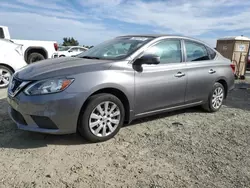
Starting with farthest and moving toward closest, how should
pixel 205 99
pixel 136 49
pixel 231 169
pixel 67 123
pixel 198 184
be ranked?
pixel 205 99
pixel 136 49
pixel 67 123
pixel 231 169
pixel 198 184

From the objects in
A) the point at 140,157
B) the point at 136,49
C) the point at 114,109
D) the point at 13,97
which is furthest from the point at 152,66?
the point at 13,97

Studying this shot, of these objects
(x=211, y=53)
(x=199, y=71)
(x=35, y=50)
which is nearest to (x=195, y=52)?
(x=199, y=71)

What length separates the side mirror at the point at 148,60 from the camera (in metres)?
3.26

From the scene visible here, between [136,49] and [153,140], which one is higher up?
[136,49]

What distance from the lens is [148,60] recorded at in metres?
3.27

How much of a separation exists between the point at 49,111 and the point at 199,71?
2.81m

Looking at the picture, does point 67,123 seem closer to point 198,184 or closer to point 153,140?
point 153,140

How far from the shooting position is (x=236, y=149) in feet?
10.5

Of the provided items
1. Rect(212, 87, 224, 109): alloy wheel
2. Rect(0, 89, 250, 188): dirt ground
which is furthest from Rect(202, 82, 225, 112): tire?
Rect(0, 89, 250, 188): dirt ground

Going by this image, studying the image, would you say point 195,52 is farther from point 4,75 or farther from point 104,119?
point 4,75

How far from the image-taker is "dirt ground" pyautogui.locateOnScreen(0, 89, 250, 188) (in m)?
2.37

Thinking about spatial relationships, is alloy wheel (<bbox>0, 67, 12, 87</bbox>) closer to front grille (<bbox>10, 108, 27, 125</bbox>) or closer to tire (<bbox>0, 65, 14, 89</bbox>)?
tire (<bbox>0, 65, 14, 89</bbox>)

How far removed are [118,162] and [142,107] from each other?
42.0 inches

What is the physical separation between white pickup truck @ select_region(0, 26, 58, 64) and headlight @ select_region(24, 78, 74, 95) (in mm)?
6377
